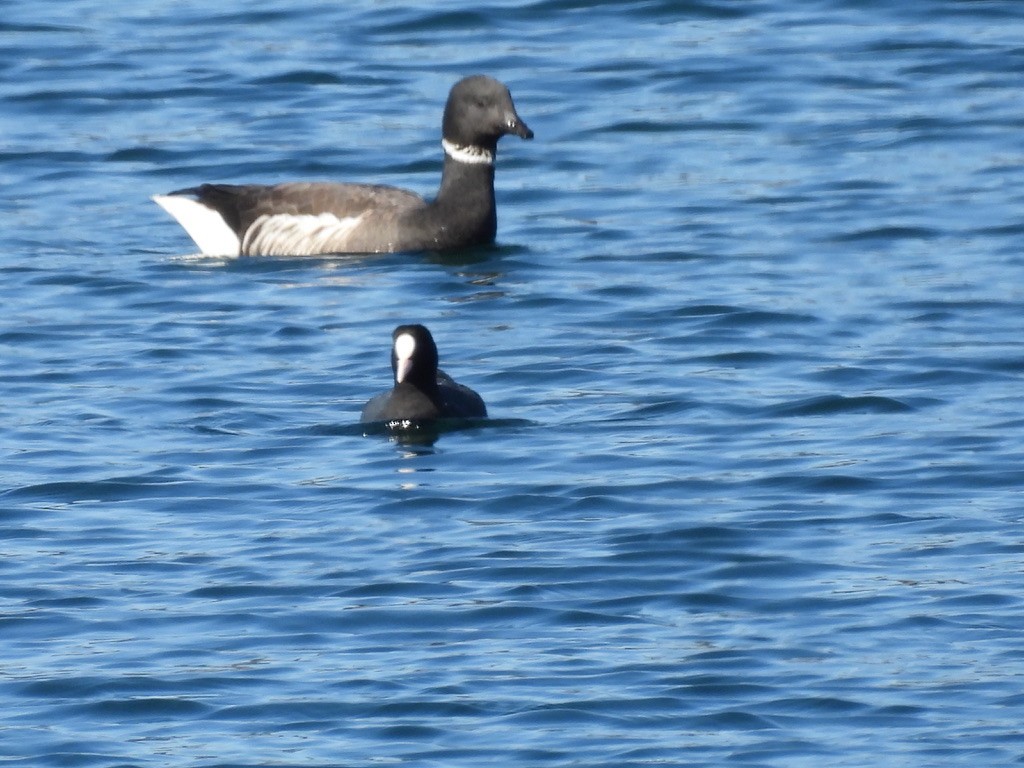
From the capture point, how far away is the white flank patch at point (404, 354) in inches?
513

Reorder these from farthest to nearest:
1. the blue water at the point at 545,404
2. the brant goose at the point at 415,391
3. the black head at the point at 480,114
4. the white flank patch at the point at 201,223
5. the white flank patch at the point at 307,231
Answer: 1. the black head at the point at 480,114
2. the white flank patch at the point at 307,231
3. the white flank patch at the point at 201,223
4. the brant goose at the point at 415,391
5. the blue water at the point at 545,404

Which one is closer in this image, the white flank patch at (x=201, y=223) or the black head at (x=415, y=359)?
the black head at (x=415, y=359)

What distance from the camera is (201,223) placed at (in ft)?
58.3

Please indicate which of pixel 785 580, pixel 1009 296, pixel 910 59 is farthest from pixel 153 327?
pixel 910 59

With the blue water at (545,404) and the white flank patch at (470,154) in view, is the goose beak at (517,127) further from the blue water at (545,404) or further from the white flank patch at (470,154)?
the blue water at (545,404)

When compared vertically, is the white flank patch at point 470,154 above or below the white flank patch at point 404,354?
above

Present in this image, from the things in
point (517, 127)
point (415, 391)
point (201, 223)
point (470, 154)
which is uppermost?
point (517, 127)

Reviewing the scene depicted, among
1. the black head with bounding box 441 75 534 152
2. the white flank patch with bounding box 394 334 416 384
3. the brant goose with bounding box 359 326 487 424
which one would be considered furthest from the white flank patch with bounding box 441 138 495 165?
the white flank patch with bounding box 394 334 416 384

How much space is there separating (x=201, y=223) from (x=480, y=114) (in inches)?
80.4

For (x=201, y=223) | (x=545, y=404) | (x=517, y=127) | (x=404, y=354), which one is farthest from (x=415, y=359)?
(x=517, y=127)

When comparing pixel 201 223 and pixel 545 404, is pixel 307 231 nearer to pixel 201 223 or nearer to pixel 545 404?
pixel 201 223

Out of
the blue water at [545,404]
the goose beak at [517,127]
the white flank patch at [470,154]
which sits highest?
the goose beak at [517,127]


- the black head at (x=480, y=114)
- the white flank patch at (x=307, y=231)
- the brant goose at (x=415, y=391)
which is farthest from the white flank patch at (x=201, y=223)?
the brant goose at (x=415, y=391)

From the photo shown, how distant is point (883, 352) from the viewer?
14.5 metres
